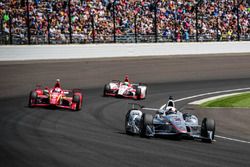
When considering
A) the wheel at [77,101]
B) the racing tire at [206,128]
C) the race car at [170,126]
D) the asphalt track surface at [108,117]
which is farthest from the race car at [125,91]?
the racing tire at [206,128]

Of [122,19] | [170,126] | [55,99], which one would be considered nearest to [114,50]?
[122,19]

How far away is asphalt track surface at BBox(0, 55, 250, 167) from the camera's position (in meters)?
14.2

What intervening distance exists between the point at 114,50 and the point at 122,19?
7.95 feet

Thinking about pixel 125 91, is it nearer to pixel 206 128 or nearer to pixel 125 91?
pixel 125 91

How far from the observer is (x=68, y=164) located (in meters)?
13.1

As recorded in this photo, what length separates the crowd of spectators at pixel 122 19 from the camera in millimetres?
37062

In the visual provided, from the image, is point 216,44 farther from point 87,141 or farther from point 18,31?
point 87,141

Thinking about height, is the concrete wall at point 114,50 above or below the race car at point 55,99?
above

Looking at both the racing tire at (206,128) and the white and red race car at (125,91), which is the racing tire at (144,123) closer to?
the racing tire at (206,128)

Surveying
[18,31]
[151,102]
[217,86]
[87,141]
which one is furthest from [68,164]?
[18,31]

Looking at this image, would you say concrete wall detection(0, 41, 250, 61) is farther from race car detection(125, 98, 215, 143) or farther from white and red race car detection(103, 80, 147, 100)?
race car detection(125, 98, 215, 143)

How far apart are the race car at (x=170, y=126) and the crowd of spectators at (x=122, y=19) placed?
63.4 ft

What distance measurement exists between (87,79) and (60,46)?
399 centimetres

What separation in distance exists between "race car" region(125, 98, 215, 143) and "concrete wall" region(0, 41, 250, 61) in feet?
60.5
